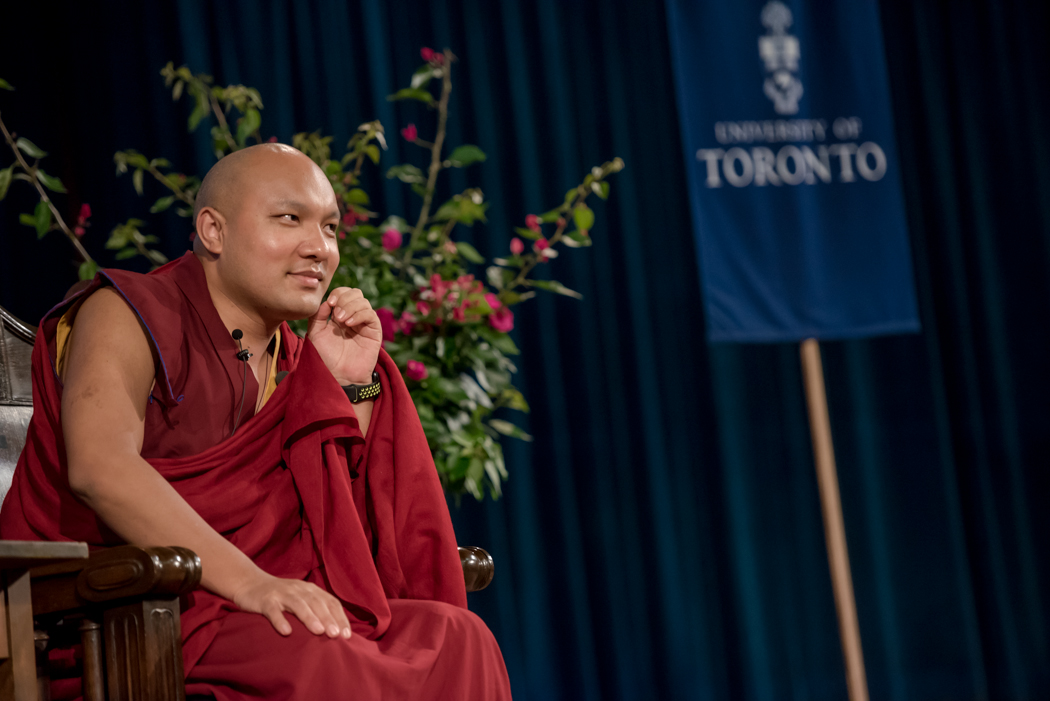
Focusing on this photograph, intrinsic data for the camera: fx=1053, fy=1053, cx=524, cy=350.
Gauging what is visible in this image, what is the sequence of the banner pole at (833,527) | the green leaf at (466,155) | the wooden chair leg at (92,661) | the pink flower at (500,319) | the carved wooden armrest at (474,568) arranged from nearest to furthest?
the wooden chair leg at (92,661) < the carved wooden armrest at (474,568) < the pink flower at (500,319) < the green leaf at (466,155) < the banner pole at (833,527)

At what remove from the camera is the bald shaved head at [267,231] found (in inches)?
54.7

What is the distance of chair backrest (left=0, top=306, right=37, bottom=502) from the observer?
62.4 inches

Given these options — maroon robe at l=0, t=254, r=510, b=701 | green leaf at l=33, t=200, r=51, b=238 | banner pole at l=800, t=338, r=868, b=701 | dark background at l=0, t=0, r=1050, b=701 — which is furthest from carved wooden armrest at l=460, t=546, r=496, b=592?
banner pole at l=800, t=338, r=868, b=701

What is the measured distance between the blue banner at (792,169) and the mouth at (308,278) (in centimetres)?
153

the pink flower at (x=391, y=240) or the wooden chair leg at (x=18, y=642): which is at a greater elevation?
the pink flower at (x=391, y=240)

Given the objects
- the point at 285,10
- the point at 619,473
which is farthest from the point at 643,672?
the point at 285,10

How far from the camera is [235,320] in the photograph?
1437mm

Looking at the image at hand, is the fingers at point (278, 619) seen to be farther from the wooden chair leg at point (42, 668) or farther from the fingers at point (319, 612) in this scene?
the wooden chair leg at point (42, 668)

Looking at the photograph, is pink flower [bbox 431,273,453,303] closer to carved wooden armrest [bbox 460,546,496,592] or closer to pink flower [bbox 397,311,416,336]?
pink flower [bbox 397,311,416,336]

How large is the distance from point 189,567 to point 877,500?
102 inches

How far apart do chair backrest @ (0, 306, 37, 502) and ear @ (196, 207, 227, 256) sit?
1.34 feet

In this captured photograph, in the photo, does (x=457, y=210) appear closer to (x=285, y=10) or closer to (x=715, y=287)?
(x=715, y=287)

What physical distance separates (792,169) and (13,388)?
6.80 feet

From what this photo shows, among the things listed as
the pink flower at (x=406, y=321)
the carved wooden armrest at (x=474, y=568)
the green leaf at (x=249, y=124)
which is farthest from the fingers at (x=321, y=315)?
the green leaf at (x=249, y=124)
